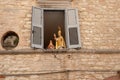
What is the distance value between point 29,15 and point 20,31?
0.64 m

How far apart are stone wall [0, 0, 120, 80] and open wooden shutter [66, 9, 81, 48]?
0.19 meters

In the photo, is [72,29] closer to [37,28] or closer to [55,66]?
[37,28]

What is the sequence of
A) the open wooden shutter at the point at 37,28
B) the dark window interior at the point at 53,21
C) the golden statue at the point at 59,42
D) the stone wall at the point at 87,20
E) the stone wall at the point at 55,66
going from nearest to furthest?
the stone wall at the point at 55,66 → the open wooden shutter at the point at 37,28 → the golden statue at the point at 59,42 → the stone wall at the point at 87,20 → the dark window interior at the point at 53,21

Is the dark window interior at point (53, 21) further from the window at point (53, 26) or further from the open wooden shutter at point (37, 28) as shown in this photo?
the open wooden shutter at point (37, 28)

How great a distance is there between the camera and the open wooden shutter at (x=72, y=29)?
34.1ft

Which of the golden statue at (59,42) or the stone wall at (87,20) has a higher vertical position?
the stone wall at (87,20)

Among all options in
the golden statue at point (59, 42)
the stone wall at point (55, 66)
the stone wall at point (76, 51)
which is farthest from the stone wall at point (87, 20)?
the golden statue at point (59, 42)

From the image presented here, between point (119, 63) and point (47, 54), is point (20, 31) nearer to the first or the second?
point (47, 54)

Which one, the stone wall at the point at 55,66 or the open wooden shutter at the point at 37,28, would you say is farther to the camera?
the open wooden shutter at the point at 37,28

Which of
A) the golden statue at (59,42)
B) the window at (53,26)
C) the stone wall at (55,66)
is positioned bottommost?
the stone wall at (55,66)

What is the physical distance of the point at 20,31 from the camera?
34.2ft

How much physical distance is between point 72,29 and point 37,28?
113cm

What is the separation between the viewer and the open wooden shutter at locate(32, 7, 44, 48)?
33.7 ft

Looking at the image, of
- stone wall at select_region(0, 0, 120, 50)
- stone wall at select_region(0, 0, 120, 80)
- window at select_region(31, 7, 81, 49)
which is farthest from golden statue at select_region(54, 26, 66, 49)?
stone wall at select_region(0, 0, 120, 50)
